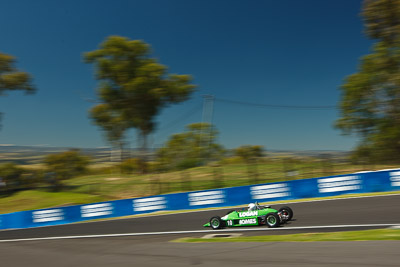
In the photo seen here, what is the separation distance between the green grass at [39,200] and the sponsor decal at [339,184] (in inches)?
824

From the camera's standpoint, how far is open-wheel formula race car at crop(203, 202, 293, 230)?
39.8 feet

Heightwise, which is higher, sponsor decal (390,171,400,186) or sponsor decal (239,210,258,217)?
sponsor decal (390,171,400,186)

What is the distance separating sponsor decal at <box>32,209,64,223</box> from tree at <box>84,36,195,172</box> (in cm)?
2433

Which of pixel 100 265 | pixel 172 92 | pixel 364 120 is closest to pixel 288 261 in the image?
pixel 100 265

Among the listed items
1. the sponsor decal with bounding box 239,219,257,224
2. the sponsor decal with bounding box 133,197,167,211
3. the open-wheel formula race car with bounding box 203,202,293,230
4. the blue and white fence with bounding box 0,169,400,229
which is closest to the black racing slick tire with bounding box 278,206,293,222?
the open-wheel formula race car with bounding box 203,202,293,230

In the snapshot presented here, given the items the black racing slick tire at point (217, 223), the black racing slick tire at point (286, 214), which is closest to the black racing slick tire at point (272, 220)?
the black racing slick tire at point (286, 214)

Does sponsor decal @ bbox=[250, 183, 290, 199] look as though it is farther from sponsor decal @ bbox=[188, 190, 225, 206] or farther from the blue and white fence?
sponsor decal @ bbox=[188, 190, 225, 206]

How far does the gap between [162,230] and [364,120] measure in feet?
94.9

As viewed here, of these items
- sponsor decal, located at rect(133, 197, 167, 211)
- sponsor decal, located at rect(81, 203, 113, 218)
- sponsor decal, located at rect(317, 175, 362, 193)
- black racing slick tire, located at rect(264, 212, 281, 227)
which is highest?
sponsor decal, located at rect(317, 175, 362, 193)

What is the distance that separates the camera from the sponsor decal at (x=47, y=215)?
2170 centimetres

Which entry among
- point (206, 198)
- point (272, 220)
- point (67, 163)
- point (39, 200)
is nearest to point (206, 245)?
point (272, 220)

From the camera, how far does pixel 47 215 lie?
2183cm

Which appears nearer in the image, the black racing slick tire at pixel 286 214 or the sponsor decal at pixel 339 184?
the black racing slick tire at pixel 286 214

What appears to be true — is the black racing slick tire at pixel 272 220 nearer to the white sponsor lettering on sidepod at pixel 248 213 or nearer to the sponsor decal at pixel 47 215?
the white sponsor lettering on sidepod at pixel 248 213
